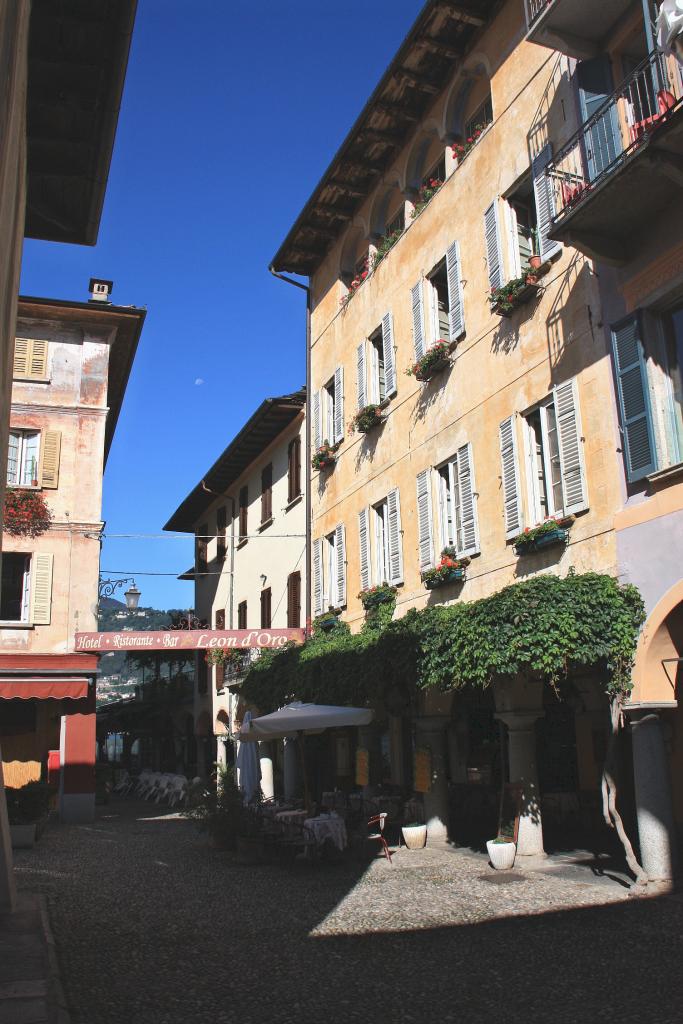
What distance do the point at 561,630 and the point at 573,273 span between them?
4604 mm

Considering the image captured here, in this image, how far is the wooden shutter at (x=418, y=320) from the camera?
50.5ft

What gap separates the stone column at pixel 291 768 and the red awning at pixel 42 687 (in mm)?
4858

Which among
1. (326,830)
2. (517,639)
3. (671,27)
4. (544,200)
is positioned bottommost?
(326,830)

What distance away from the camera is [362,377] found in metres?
17.8

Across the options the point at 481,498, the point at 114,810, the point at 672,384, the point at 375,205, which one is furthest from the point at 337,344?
the point at 114,810

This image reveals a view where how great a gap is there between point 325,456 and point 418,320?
4.45m

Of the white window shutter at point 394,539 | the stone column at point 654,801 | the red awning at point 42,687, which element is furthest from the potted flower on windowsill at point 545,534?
the red awning at point 42,687

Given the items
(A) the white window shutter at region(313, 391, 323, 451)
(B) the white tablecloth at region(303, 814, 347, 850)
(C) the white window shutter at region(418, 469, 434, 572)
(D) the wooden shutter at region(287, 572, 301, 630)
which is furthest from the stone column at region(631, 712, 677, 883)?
(D) the wooden shutter at region(287, 572, 301, 630)

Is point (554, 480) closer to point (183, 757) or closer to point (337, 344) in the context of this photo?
point (337, 344)

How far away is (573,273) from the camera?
447 inches

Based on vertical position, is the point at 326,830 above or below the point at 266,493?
below

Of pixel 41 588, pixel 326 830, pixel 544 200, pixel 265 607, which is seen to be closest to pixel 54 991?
pixel 326 830

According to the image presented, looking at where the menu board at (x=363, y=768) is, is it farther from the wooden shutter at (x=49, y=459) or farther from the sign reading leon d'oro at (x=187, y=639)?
the wooden shutter at (x=49, y=459)

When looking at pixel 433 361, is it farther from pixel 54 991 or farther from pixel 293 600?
pixel 54 991
